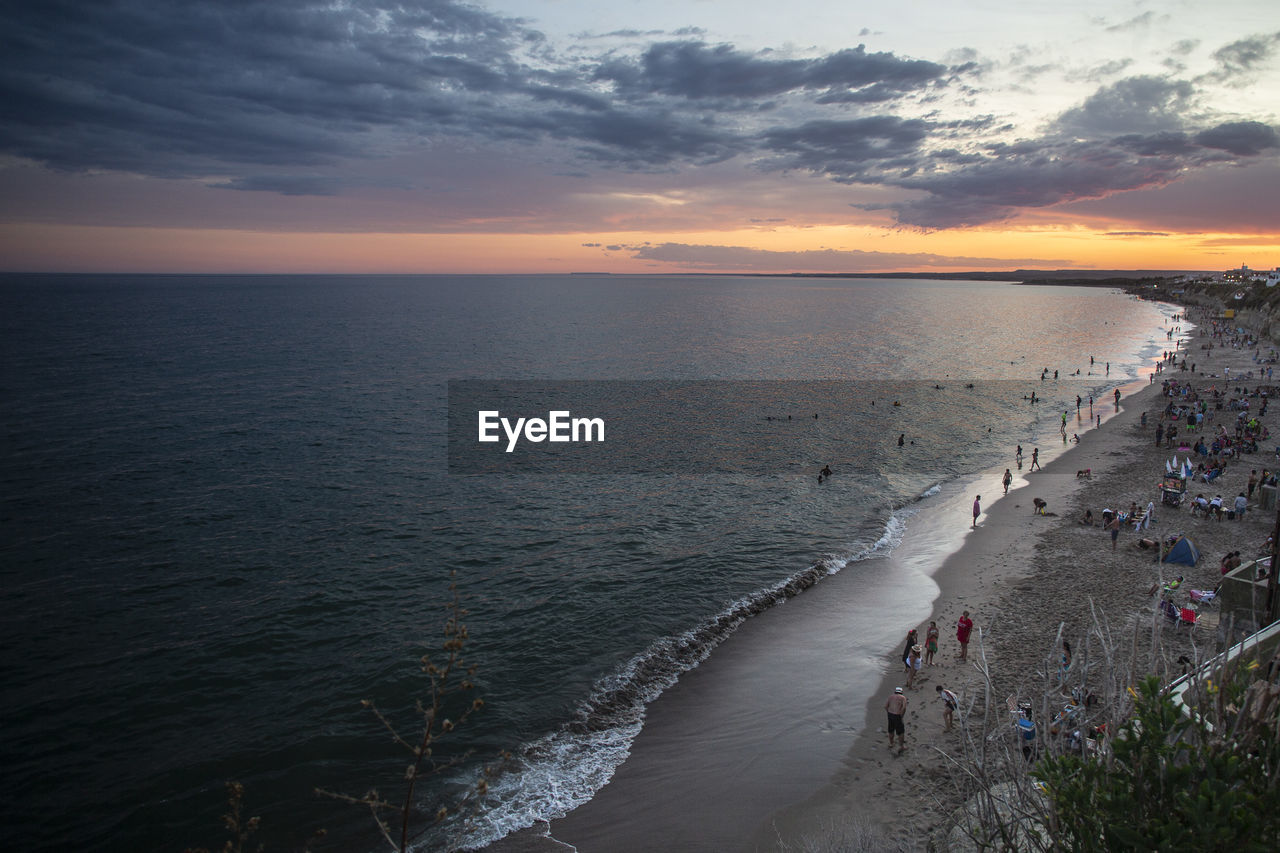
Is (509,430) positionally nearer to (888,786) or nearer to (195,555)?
(195,555)

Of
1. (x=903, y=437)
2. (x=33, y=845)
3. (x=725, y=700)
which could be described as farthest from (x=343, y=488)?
(x=903, y=437)

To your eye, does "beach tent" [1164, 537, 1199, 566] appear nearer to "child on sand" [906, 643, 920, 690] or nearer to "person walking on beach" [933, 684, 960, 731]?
"child on sand" [906, 643, 920, 690]

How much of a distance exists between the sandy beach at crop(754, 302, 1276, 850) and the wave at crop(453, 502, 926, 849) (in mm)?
4762

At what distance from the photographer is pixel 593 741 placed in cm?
1828

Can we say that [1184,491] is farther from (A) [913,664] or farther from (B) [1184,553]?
(A) [913,664]

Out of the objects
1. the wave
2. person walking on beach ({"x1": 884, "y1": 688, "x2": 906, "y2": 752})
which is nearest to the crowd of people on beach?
person walking on beach ({"x1": 884, "y1": 688, "x2": 906, "y2": 752})

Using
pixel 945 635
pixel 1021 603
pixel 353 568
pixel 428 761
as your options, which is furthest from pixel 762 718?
pixel 353 568

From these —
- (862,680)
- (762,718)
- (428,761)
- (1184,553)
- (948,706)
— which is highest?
(1184,553)

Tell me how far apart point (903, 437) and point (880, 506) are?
1709 cm

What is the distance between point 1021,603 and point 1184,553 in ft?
25.9

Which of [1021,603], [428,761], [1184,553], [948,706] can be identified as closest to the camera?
[428,761]

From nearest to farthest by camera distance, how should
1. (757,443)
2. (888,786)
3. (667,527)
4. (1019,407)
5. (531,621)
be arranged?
(888,786), (531,621), (667,527), (757,443), (1019,407)

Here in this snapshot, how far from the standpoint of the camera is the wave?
51.2 ft

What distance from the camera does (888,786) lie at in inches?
626
